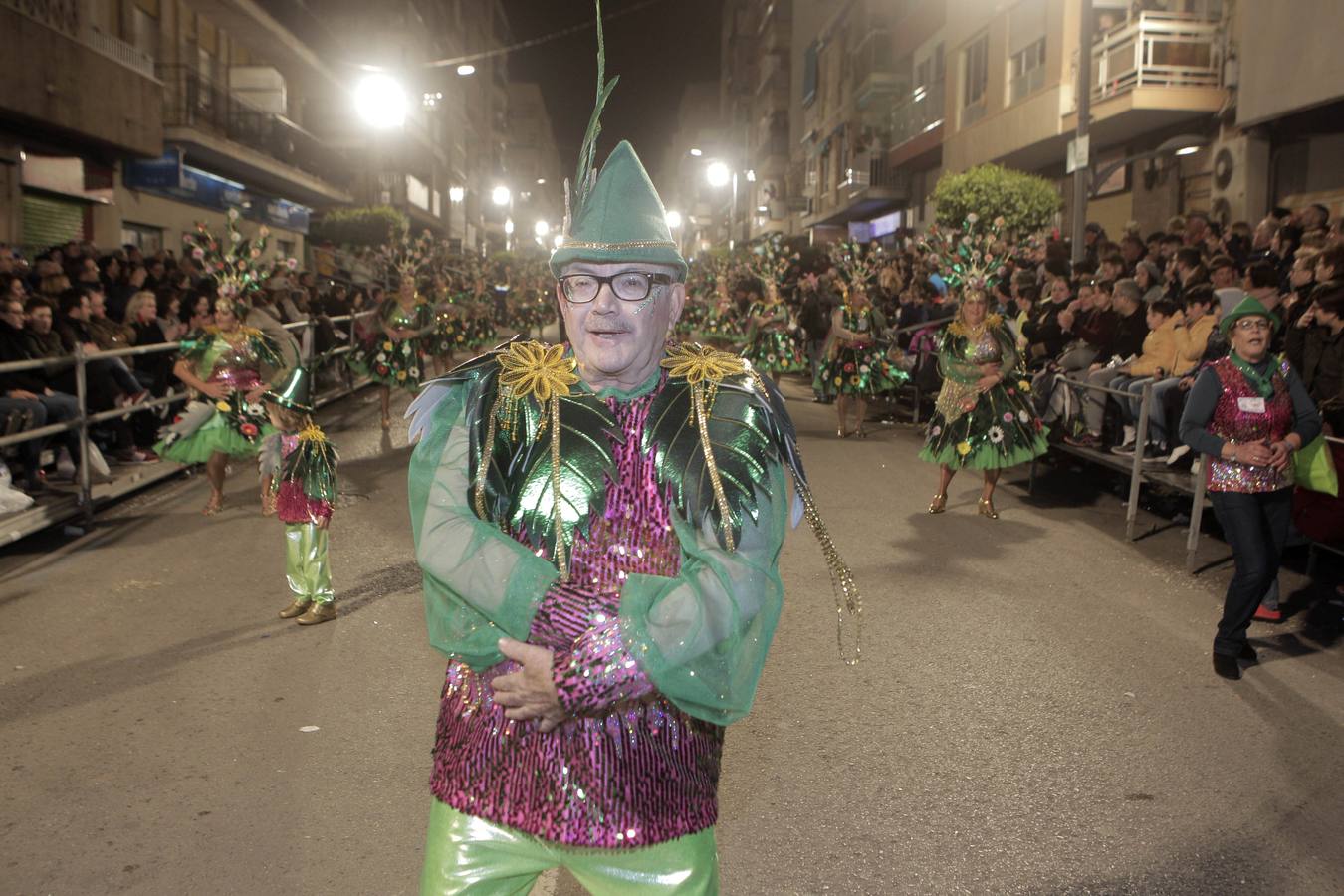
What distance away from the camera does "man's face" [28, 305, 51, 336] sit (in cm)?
1038

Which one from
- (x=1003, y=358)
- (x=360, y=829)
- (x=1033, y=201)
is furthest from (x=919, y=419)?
(x=360, y=829)

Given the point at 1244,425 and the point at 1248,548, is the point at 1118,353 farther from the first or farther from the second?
the point at 1248,548

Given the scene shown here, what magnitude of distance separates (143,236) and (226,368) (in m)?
18.8

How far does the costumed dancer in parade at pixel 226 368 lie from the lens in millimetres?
8938

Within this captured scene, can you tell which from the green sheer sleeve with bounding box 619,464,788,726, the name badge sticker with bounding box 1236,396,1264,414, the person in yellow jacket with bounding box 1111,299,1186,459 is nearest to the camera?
the green sheer sleeve with bounding box 619,464,788,726

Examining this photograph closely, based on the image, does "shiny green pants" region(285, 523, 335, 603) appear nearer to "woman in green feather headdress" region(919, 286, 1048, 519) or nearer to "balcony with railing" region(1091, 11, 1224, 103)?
"woman in green feather headdress" region(919, 286, 1048, 519)

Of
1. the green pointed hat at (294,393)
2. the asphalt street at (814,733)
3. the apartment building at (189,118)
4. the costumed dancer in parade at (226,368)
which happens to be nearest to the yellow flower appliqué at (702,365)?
the asphalt street at (814,733)

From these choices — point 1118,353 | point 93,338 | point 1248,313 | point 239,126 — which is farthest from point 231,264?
point 239,126

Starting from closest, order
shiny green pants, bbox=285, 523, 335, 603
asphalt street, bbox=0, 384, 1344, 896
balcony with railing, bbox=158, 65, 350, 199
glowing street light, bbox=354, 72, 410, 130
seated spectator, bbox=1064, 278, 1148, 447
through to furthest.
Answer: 1. asphalt street, bbox=0, 384, 1344, 896
2. shiny green pants, bbox=285, 523, 335, 603
3. seated spectator, bbox=1064, 278, 1148, 447
4. balcony with railing, bbox=158, 65, 350, 199
5. glowing street light, bbox=354, 72, 410, 130

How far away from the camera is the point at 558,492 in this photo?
2.35 m

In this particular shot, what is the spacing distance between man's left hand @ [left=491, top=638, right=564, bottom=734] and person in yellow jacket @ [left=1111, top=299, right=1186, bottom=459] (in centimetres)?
934

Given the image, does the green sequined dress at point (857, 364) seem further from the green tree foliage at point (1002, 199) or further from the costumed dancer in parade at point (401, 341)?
the green tree foliage at point (1002, 199)

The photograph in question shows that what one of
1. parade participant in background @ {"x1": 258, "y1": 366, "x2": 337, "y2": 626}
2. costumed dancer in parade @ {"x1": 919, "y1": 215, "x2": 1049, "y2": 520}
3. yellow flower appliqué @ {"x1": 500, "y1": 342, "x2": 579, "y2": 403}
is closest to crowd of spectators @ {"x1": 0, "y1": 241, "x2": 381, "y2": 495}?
parade participant in background @ {"x1": 258, "y1": 366, "x2": 337, "y2": 626}

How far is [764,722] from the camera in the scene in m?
5.41
